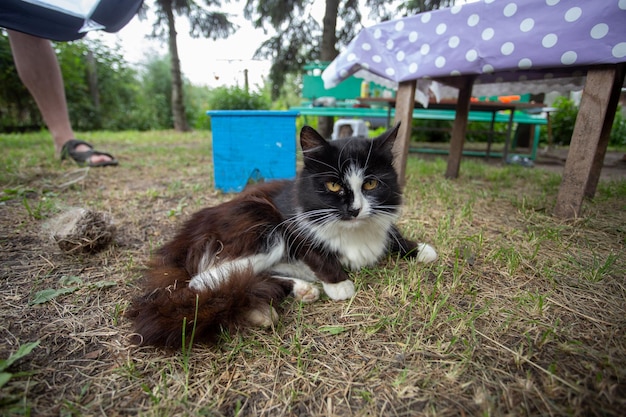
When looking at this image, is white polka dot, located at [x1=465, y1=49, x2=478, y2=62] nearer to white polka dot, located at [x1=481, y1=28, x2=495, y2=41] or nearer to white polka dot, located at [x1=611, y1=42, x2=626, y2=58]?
white polka dot, located at [x1=481, y1=28, x2=495, y2=41]

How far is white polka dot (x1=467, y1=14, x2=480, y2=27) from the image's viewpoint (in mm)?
1983

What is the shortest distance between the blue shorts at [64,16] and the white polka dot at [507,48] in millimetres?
2856

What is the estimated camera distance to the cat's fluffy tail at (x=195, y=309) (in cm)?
96

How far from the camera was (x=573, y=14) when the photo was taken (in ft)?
5.45

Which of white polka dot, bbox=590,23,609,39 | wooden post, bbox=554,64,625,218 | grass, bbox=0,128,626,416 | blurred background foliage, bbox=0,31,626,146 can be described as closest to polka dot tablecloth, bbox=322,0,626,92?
white polka dot, bbox=590,23,609,39

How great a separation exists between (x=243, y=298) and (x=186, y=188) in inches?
87.6

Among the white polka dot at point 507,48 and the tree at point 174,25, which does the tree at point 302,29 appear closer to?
the tree at point 174,25

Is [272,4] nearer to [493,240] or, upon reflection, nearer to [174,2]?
[174,2]

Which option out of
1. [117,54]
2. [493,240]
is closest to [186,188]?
[493,240]

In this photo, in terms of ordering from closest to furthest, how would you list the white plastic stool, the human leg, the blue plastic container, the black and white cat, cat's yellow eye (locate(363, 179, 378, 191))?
the black and white cat
cat's yellow eye (locate(363, 179, 378, 191))
the blue plastic container
the human leg
the white plastic stool

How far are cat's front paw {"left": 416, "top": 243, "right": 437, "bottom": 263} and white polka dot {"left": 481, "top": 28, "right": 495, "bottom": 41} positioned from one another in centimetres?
147

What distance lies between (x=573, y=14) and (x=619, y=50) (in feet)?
1.01

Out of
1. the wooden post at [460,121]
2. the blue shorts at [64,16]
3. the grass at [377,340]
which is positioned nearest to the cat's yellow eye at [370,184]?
the grass at [377,340]

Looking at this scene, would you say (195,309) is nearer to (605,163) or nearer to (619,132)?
(605,163)
